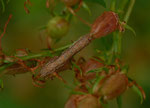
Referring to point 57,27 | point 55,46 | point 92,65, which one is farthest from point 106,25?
point 55,46

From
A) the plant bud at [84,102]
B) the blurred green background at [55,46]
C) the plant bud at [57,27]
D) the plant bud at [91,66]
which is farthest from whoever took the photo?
the blurred green background at [55,46]

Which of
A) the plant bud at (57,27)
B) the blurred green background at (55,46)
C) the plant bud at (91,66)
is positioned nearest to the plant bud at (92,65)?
the plant bud at (91,66)

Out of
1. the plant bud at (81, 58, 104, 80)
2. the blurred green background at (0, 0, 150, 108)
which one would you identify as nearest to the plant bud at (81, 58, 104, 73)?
the plant bud at (81, 58, 104, 80)

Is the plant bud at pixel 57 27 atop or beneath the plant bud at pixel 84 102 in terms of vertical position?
atop

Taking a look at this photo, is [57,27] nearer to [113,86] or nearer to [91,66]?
[91,66]

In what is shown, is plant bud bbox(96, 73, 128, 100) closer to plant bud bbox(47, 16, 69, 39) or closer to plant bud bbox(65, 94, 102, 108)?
plant bud bbox(65, 94, 102, 108)

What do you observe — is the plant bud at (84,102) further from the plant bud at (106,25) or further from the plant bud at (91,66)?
the plant bud at (106,25)
